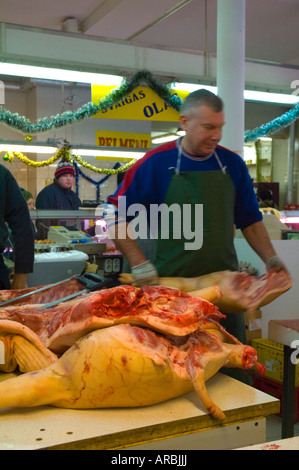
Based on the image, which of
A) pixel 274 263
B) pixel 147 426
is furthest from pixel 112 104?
pixel 147 426

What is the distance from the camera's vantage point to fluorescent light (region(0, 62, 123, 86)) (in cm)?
561

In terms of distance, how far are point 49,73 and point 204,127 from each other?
3.69 metres

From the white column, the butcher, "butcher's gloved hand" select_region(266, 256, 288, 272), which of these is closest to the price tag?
the butcher

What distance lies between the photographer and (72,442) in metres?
1.39

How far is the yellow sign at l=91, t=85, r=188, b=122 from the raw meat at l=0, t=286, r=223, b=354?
5624 mm

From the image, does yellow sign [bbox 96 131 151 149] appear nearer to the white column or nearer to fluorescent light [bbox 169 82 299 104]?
fluorescent light [bbox 169 82 299 104]

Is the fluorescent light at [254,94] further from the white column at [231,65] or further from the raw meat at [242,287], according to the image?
the raw meat at [242,287]

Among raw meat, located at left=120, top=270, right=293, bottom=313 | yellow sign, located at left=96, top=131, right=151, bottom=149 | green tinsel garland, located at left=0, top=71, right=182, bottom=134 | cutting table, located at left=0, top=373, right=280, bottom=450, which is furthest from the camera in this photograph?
yellow sign, located at left=96, top=131, right=151, bottom=149

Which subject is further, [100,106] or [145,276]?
[100,106]

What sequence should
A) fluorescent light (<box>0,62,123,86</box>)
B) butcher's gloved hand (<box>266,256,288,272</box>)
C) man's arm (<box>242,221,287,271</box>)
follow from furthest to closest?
fluorescent light (<box>0,62,123,86</box>) → man's arm (<box>242,221,287,271</box>) → butcher's gloved hand (<box>266,256,288,272</box>)

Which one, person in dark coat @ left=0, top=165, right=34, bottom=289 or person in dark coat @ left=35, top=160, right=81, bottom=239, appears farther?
person in dark coat @ left=35, top=160, right=81, bottom=239

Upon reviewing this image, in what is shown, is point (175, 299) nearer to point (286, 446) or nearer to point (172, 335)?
point (172, 335)

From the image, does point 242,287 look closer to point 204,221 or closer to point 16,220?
point 204,221

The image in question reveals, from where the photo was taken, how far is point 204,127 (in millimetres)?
2627
